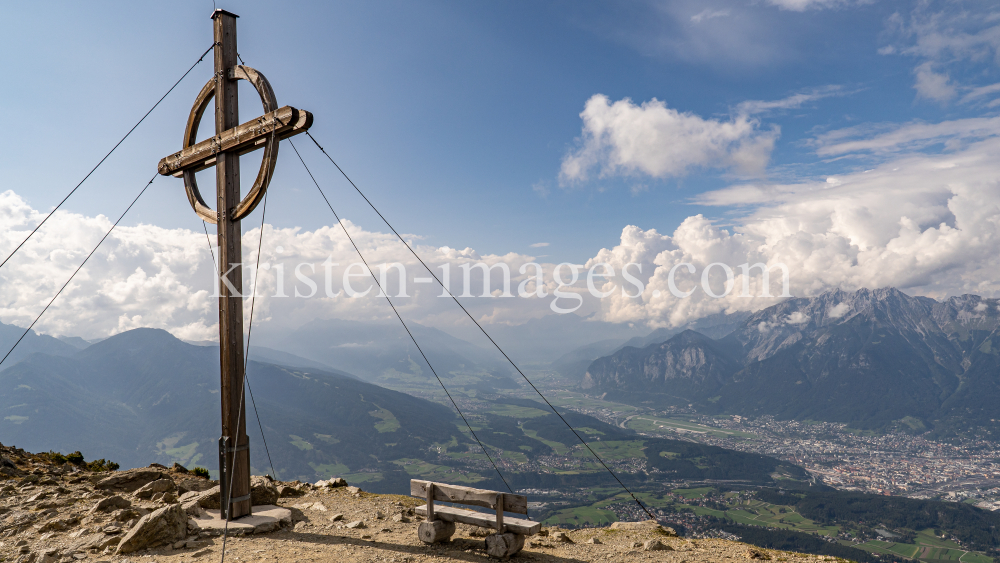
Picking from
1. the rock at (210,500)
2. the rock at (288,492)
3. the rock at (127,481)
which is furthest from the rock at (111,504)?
the rock at (288,492)

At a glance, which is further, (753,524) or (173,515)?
(753,524)

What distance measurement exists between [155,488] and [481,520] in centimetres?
914

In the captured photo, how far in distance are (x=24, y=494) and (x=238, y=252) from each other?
8238mm

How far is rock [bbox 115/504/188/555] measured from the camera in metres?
8.23

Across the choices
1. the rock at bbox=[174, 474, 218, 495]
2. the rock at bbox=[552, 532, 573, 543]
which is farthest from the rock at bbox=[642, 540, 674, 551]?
the rock at bbox=[174, 474, 218, 495]

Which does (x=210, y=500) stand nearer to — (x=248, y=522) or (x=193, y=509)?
(x=193, y=509)

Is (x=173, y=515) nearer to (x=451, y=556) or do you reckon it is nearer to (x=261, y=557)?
(x=261, y=557)

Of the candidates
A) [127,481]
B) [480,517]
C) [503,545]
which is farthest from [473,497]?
[127,481]

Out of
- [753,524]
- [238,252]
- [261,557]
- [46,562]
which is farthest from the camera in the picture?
[753,524]

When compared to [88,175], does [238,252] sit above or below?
below

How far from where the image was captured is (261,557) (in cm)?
809

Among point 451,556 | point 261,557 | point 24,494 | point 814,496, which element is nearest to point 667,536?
point 451,556

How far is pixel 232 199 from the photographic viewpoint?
10141mm

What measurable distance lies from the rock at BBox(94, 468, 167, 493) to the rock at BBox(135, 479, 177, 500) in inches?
29.9
